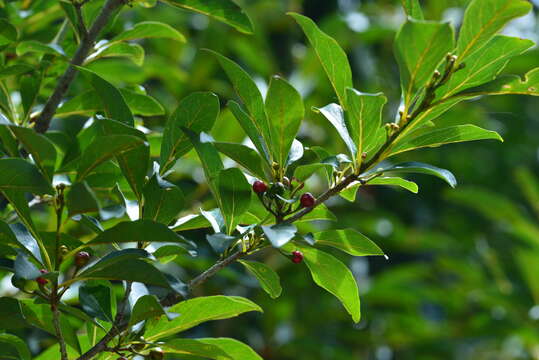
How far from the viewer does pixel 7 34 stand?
1045 millimetres

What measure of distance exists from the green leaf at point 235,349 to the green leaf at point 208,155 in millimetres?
196

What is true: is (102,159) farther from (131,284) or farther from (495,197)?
(495,197)

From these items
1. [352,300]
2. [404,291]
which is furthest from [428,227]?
[352,300]

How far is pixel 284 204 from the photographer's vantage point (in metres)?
0.86

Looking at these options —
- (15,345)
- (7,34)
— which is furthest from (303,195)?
(7,34)

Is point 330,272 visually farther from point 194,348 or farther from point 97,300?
point 97,300

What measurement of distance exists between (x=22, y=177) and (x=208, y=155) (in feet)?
0.66

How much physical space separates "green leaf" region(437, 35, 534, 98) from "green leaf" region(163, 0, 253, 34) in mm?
406

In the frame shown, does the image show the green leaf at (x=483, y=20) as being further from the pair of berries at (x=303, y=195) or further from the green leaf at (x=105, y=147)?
the green leaf at (x=105, y=147)

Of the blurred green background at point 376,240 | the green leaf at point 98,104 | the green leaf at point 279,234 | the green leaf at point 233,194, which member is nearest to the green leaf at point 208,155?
the green leaf at point 233,194

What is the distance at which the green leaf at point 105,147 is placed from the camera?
712 mm

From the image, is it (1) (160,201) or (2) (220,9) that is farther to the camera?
(2) (220,9)

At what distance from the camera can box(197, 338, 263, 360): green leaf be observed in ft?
3.01

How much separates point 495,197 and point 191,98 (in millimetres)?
2356
